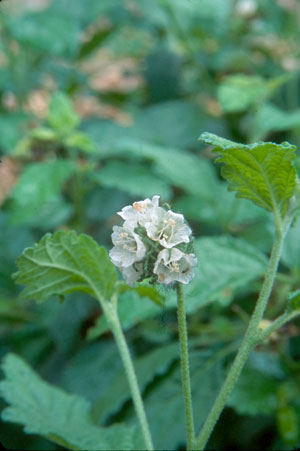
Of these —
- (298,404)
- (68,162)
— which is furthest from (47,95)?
(298,404)

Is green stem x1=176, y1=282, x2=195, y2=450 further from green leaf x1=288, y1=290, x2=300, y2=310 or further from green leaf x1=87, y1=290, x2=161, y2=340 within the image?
green leaf x1=87, y1=290, x2=161, y2=340

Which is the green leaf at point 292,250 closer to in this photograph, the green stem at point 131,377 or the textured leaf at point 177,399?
the textured leaf at point 177,399

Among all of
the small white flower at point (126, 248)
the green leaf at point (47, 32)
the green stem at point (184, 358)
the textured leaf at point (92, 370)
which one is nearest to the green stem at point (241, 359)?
the green stem at point (184, 358)

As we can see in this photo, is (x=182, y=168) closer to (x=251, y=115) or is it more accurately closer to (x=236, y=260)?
(x=236, y=260)

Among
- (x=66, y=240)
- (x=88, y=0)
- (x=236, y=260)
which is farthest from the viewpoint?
(x=88, y=0)

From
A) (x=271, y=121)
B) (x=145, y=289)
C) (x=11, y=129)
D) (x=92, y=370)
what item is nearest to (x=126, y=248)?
(x=145, y=289)

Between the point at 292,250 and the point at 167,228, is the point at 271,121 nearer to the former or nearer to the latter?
the point at 292,250

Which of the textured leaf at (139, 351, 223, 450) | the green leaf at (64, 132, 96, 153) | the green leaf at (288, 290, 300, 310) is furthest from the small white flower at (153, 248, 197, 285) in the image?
the green leaf at (64, 132, 96, 153)
